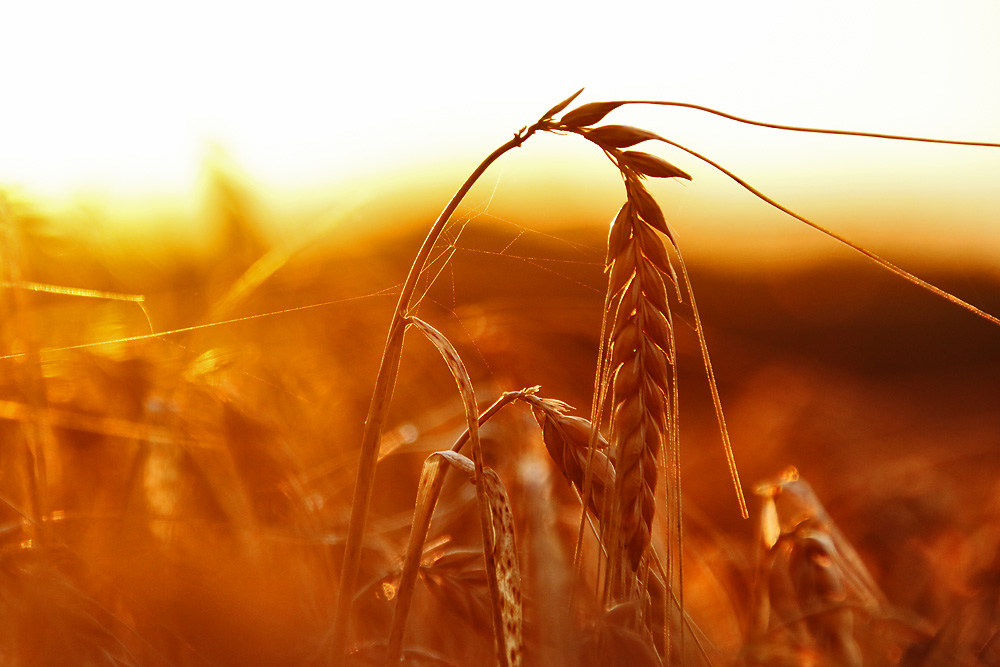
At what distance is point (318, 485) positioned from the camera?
143 cm

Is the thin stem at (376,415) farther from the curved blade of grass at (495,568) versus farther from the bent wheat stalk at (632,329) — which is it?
the curved blade of grass at (495,568)

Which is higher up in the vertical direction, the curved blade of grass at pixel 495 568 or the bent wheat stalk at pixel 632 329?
the bent wheat stalk at pixel 632 329

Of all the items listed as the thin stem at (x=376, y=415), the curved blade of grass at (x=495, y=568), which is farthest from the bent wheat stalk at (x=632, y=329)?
the curved blade of grass at (x=495, y=568)

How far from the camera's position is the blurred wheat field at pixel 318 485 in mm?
739

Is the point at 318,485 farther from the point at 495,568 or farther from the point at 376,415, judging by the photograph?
the point at 495,568

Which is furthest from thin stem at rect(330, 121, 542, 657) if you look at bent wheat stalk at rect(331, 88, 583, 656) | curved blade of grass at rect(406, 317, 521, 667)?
curved blade of grass at rect(406, 317, 521, 667)

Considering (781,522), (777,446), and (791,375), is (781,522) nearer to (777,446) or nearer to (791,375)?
(777,446)

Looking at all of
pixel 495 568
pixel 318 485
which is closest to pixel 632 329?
pixel 495 568

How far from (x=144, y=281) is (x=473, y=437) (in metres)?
1.30

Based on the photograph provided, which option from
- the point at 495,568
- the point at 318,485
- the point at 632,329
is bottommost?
the point at 318,485

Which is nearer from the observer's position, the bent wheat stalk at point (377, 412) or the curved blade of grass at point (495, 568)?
the curved blade of grass at point (495, 568)

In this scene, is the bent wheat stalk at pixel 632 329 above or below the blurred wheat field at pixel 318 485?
above

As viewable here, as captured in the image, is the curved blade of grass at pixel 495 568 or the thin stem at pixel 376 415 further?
the thin stem at pixel 376 415

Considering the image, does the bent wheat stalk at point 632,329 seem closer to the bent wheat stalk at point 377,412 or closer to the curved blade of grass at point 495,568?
the bent wheat stalk at point 377,412
